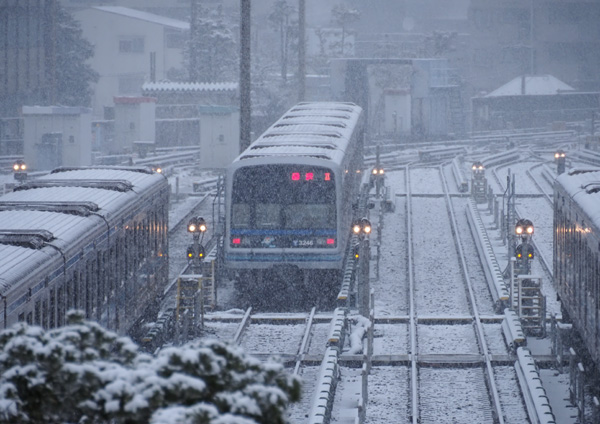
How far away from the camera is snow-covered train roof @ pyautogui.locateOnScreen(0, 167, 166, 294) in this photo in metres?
11.4

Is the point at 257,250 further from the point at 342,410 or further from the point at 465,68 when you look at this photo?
the point at 465,68

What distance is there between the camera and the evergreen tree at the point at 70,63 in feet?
200

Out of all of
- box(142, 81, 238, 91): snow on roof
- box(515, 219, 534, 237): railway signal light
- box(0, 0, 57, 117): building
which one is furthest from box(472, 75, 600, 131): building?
box(515, 219, 534, 237): railway signal light

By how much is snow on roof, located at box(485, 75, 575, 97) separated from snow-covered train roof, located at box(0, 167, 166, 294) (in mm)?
55326

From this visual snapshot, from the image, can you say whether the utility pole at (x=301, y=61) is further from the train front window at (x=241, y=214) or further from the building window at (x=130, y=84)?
the building window at (x=130, y=84)

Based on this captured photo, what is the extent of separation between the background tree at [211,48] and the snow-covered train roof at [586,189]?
45.3 metres

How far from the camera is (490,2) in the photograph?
8712 centimetres

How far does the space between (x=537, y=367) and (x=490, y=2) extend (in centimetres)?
7358

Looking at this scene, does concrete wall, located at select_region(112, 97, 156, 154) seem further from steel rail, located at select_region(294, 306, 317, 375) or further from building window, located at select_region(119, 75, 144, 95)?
steel rail, located at select_region(294, 306, 317, 375)

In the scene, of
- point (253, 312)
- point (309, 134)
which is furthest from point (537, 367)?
point (309, 134)

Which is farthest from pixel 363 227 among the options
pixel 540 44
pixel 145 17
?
pixel 540 44

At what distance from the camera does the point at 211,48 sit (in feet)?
209

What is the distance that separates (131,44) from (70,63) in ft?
34.5

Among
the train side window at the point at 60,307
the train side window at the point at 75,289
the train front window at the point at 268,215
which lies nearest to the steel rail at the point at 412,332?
the train front window at the point at 268,215
